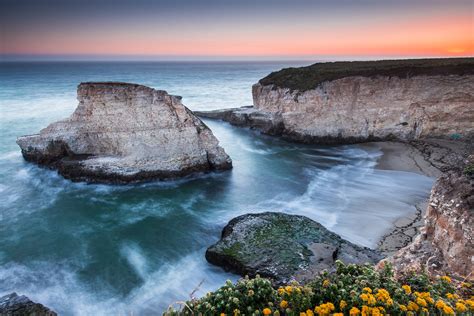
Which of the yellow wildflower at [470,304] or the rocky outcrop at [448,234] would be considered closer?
the yellow wildflower at [470,304]

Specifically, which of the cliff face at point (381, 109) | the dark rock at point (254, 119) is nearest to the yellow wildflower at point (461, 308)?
the cliff face at point (381, 109)

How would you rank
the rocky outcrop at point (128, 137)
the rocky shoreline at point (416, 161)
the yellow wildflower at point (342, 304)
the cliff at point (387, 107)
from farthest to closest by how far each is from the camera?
the cliff at point (387, 107) < the rocky outcrop at point (128, 137) < the rocky shoreline at point (416, 161) < the yellow wildflower at point (342, 304)

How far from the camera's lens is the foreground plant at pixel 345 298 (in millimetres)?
4117

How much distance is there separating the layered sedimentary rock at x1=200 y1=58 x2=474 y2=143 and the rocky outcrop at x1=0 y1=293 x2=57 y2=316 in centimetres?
2468

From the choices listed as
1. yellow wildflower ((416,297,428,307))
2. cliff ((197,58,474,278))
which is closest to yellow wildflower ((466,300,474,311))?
yellow wildflower ((416,297,428,307))

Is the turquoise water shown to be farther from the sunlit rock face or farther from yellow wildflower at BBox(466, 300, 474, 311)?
yellow wildflower at BBox(466, 300, 474, 311)

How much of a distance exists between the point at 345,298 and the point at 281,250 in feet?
26.4

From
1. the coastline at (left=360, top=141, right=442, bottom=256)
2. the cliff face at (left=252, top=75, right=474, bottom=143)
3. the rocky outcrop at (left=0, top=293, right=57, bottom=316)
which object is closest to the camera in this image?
the rocky outcrop at (left=0, top=293, right=57, bottom=316)

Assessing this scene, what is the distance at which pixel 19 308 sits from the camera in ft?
29.7

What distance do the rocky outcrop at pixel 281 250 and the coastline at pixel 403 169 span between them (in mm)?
1599

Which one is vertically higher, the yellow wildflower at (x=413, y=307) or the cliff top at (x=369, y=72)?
the cliff top at (x=369, y=72)

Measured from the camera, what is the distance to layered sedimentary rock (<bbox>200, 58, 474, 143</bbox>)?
86.8ft

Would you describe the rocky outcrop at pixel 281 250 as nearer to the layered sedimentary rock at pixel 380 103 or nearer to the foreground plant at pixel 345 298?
the foreground plant at pixel 345 298

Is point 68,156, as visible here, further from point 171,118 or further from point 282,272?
point 282,272
